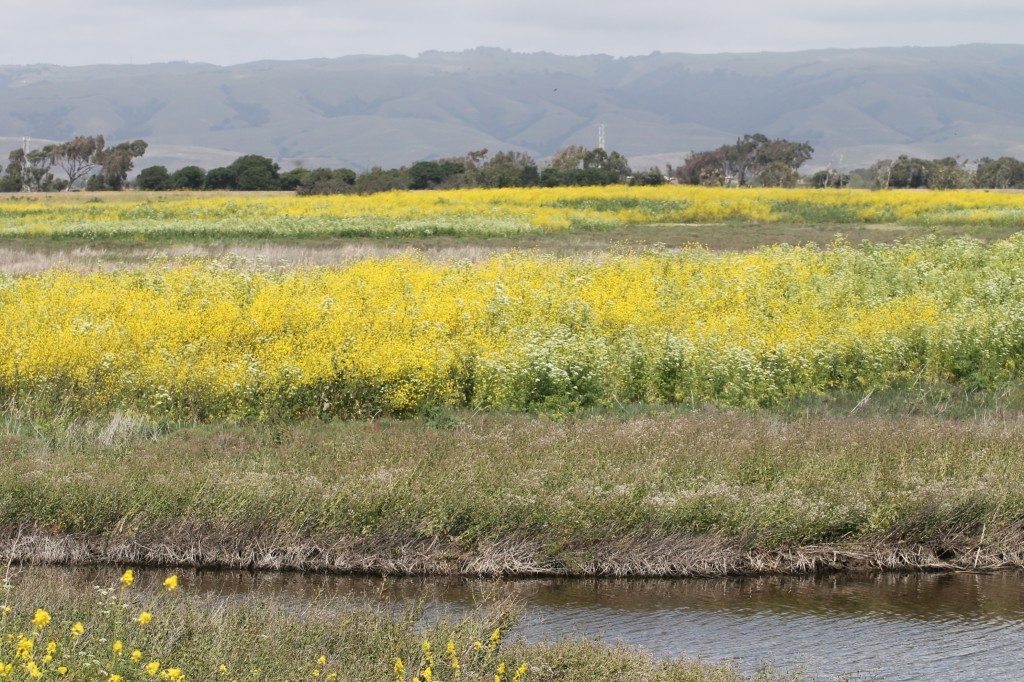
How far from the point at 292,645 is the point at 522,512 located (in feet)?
14.5

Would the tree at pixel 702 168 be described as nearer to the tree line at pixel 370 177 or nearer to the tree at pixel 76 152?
the tree line at pixel 370 177

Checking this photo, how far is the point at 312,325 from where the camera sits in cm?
2141

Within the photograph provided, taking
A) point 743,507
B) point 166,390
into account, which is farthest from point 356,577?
point 166,390

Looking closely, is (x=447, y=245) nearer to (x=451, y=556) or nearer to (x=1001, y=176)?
(x=451, y=556)

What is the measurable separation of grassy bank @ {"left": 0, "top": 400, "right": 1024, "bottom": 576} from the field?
35mm

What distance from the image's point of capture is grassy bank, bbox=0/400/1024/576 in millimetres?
13812

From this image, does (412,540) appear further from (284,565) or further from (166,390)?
(166,390)

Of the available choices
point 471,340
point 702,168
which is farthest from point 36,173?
point 471,340

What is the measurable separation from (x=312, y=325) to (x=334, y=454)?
6.22m

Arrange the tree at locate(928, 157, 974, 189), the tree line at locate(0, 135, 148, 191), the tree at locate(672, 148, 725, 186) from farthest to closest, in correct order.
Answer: the tree at locate(672, 148, 725, 186) < the tree line at locate(0, 135, 148, 191) < the tree at locate(928, 157, 974, 189)

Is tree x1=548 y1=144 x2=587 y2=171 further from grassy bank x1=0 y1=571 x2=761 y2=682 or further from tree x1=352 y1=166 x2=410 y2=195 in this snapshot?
grassy bank x1=0 y1=571 x2=761 y2=682

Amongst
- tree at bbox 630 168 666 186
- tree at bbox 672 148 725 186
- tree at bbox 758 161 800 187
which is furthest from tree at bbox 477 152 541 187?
tree at bbox 758 161 800 187

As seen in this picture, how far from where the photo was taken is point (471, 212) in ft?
200

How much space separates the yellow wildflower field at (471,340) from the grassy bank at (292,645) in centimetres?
765
